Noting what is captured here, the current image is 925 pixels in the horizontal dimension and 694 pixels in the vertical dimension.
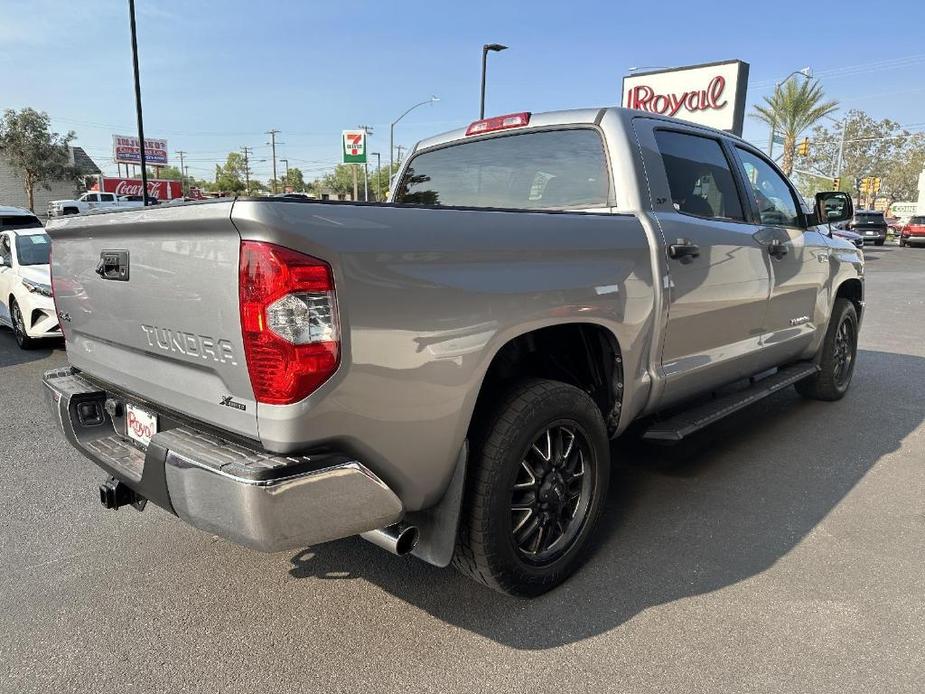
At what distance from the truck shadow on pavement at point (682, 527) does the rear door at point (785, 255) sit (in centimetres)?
68

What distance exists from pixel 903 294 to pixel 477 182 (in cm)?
1357

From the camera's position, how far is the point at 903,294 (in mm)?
13844

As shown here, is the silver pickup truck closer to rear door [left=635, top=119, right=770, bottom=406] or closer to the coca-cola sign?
rear door [left=635, top=119, right=770, bottom=406]

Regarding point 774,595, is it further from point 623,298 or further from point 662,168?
point 662,168

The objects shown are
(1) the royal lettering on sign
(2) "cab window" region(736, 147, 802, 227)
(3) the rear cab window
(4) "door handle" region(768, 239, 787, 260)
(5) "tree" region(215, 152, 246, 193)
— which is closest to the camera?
(3) the rear cab window

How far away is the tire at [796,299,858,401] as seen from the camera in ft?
17.0

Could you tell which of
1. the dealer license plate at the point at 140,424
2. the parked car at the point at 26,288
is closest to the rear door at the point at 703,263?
the dealer license plate at the point at 140,424

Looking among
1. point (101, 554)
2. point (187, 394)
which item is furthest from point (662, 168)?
point (101, 554)

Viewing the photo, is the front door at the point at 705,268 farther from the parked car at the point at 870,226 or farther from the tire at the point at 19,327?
the parked car at the point at 870,226

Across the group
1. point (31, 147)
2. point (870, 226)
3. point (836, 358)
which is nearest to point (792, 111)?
point (870, 226)

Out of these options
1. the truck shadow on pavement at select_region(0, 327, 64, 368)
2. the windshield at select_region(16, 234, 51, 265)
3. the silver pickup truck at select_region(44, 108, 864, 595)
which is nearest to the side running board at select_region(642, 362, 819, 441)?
the silver pickup truck at select_region(44, 108, 864, 595)

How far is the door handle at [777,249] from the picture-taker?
3975mm

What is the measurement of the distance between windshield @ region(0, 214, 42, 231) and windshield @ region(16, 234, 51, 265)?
13.9 ft

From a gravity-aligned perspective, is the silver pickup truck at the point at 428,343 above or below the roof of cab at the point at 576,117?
below
